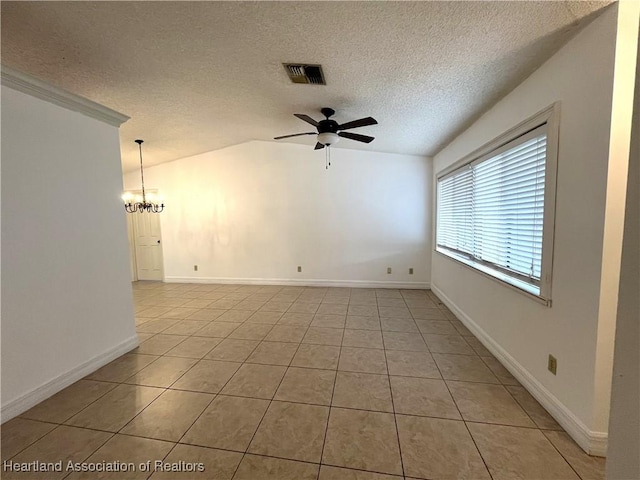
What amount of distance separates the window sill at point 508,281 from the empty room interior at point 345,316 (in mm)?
23

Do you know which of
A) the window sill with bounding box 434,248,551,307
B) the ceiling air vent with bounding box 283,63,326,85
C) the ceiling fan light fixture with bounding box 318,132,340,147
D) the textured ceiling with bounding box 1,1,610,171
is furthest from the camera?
the ceiling fan light fixture with bounding box 318,132,340,147

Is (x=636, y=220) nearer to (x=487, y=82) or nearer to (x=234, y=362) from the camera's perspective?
(x=487, y=82)

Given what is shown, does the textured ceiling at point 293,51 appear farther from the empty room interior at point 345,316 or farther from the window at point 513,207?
the window at point 513,207

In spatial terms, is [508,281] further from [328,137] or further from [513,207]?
[328,137]

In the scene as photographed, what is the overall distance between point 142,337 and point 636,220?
12.7 ft

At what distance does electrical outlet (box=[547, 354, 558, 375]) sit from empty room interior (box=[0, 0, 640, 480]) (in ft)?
0.04

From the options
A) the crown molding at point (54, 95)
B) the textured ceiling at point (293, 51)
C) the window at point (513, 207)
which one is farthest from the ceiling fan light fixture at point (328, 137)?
the crown molding at point (54, 95)

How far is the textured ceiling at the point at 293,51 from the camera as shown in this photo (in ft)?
5.22

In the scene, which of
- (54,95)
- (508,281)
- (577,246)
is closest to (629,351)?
(577,246)

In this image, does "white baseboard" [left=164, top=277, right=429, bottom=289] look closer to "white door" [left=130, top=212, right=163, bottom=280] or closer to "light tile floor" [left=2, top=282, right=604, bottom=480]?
"white door" [left=130, top=212, right=163, bottom=280]

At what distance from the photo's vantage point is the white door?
19.3 ft

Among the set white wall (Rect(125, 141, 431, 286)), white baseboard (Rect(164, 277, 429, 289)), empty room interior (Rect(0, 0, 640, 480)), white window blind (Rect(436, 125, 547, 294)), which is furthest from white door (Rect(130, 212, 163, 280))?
white window blind (Rect(436, 125, 547, 294))

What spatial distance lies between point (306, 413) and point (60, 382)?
1978mm

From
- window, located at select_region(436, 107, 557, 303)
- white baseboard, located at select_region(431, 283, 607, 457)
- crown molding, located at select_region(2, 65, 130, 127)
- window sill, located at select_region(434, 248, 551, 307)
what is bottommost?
white baseboard, located at select_region(431, 283, 607, 457)
